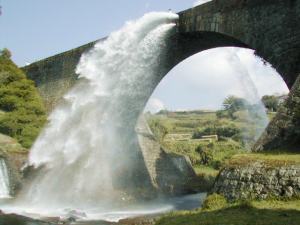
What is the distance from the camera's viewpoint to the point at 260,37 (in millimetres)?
16578

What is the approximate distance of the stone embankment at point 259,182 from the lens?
374 inches

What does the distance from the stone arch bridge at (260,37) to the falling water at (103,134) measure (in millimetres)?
1038

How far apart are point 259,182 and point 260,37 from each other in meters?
7.97

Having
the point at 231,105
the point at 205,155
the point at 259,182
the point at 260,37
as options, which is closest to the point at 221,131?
the point at 231,105

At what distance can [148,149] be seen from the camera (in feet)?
87.8

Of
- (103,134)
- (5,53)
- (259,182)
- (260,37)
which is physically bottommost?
(259,182)

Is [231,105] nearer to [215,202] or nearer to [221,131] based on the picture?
[221,131]

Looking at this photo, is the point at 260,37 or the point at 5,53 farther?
the point at 5,53

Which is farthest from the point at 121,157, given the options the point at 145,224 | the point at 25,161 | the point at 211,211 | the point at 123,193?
the point at 211,211

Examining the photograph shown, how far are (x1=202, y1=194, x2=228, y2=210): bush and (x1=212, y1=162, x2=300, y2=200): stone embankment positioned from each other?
0.41ft

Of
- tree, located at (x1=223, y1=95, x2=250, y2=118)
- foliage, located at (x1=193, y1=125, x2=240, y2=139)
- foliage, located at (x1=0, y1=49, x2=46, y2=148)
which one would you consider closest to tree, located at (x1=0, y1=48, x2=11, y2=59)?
foliage, located at (x1=0, y1=49, x2=46, y2=148)

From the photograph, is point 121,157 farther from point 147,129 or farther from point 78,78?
point 78,78

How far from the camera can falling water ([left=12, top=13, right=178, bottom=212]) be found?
875 inches

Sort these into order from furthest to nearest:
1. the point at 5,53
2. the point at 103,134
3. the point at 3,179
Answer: the point at 5,53 < the point at 3,179 < the point at 103,134
